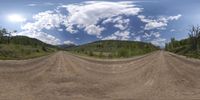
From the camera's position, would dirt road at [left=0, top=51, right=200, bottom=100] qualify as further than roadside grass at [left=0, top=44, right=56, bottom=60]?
No

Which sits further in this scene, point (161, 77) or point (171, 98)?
point (161, 77)

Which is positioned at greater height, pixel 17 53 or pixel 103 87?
pixel 17 53

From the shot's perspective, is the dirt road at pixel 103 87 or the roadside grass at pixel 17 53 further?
the roadside grass at pixel 17 53

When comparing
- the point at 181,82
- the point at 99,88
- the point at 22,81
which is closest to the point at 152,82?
the point at 181,82

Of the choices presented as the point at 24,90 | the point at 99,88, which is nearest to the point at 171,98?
the point at 99,88

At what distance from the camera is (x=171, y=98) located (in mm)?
17500

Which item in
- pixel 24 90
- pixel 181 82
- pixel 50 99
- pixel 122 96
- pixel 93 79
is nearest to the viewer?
pixel 50 99

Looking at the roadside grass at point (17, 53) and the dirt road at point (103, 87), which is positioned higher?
the roadside grass at point (17, 53)

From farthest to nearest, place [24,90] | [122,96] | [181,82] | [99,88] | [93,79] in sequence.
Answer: [93,79]
[181,82]
[99,88]
[24,90]
[122,96]

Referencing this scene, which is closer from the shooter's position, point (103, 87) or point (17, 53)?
point (103, 87)

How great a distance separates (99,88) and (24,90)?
3834mm

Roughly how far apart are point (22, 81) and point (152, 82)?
7.26 metres

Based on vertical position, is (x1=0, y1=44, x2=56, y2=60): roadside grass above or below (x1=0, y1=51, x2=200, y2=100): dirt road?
above

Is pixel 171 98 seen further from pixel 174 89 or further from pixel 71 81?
pixel 71 81
